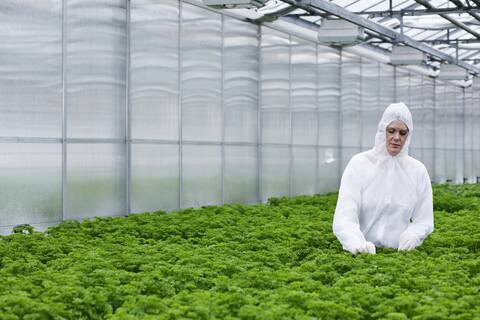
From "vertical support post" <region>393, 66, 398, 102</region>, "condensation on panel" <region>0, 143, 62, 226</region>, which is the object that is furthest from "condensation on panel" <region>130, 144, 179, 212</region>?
"vertical support post" <region>393, 66, 398, 102</region>

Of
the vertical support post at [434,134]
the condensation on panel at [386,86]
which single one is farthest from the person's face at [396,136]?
the vertical support post at [434,134]

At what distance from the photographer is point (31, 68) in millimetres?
12922

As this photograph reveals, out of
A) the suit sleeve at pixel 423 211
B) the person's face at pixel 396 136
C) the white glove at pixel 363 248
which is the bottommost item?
the white glove at pixel 363 248

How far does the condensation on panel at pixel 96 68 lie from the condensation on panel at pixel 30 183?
28.3 inches

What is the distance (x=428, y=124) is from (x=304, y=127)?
493 inches

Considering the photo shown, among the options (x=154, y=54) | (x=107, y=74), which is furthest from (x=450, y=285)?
(x=154, y=54)

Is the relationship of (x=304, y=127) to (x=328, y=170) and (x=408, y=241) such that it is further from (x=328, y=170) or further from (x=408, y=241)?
(x=408, y=241)

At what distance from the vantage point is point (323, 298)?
18.5 feet

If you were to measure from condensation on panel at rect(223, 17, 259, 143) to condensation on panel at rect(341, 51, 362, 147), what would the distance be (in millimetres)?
6127

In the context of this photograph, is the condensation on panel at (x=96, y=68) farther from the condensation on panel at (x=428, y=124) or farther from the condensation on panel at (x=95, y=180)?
the condensation on panel at (x=428, y=124)

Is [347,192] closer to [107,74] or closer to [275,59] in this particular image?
[107,74]

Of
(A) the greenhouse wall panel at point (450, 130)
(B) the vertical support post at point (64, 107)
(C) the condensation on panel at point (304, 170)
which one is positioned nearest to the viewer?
(B) the vertical support post at point (64, 107)

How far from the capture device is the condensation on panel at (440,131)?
35.1 meters

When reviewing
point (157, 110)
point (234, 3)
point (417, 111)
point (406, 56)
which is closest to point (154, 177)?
point (157, 110)
